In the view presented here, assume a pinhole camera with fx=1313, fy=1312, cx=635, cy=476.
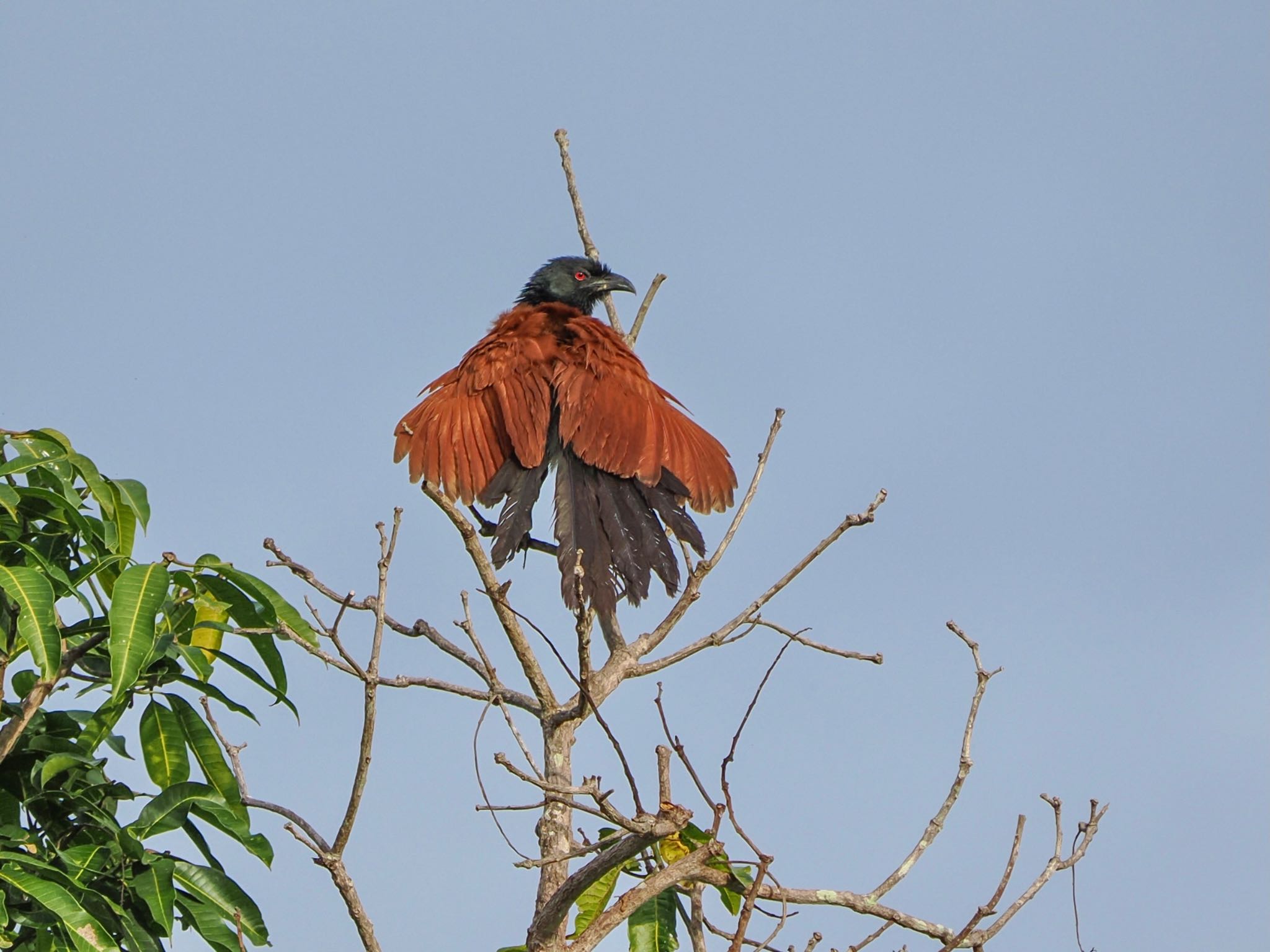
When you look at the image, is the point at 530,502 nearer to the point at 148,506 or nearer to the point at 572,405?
the point at 572,405

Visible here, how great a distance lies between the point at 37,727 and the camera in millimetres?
2326

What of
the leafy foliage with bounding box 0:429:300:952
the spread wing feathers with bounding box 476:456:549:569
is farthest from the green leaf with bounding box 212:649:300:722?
the spread wing feathers with bounding box 476:456:549:569

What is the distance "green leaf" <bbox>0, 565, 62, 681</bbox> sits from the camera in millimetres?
2043

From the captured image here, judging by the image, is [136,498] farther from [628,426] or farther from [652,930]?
[628,426]

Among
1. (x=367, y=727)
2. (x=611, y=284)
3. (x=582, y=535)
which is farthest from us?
(x=611, y=284)

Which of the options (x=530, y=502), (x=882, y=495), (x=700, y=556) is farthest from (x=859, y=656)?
(x=530, y=502)

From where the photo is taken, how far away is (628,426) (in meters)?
3.70

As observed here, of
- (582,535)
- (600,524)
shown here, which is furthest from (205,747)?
(600,524)

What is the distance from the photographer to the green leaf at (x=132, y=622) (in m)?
2.03

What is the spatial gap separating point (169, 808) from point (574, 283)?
128 inches

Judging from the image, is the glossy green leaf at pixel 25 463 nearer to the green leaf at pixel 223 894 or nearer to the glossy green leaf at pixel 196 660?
the glossy green leaf at pixel 196 660

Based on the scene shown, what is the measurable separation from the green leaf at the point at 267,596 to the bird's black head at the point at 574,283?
2895 mm

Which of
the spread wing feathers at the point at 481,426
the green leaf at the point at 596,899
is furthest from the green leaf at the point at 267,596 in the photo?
the spread wing feathers at the point at 481,426

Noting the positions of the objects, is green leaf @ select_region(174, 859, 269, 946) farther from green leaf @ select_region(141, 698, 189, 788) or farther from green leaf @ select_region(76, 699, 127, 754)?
green leaf @ select_region(76, 699, 127, 754)
